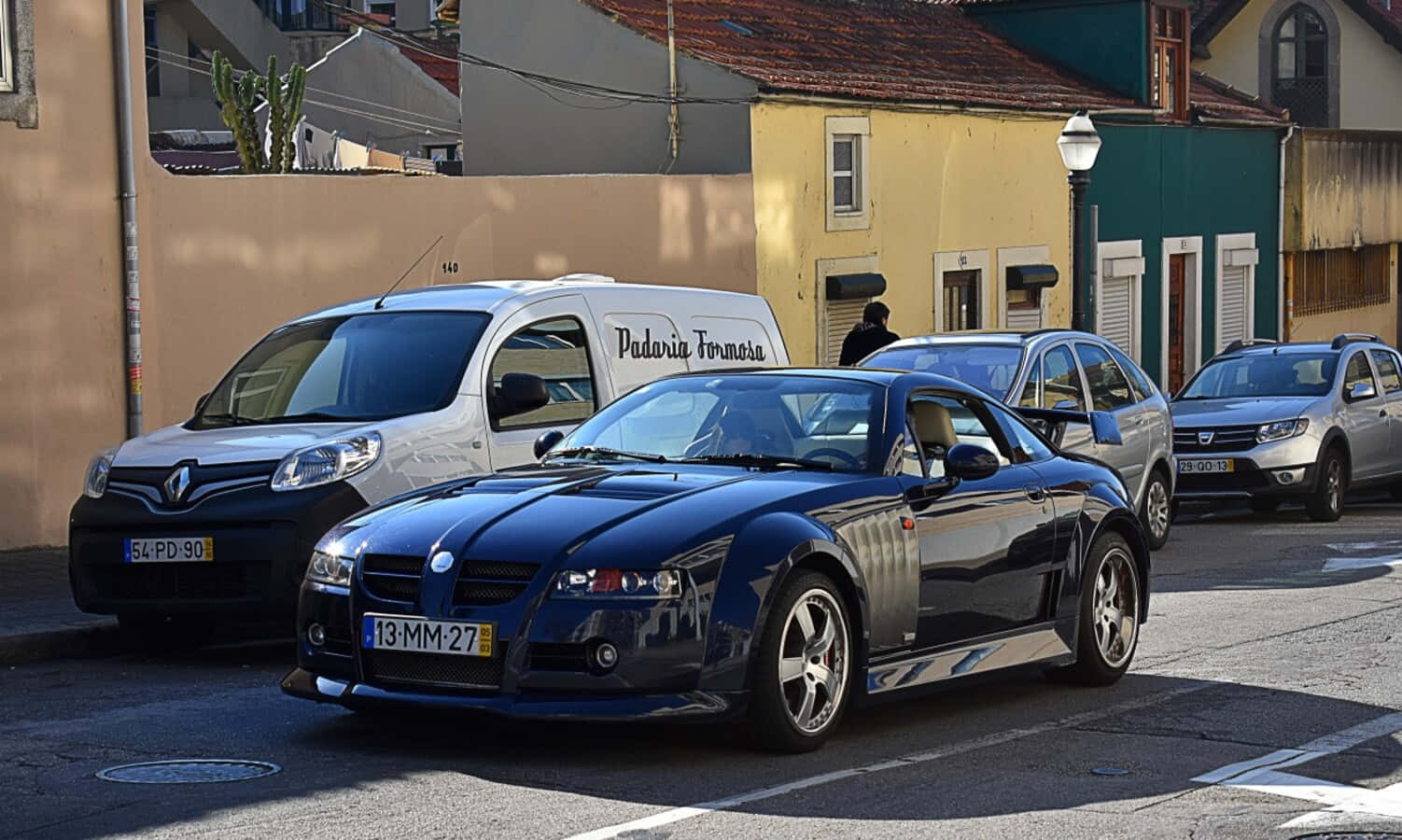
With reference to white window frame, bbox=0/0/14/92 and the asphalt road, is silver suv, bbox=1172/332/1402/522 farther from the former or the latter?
white window frame, bbox=0/0/14/92

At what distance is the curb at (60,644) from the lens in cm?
1121

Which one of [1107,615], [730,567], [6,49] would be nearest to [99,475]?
[730,567]

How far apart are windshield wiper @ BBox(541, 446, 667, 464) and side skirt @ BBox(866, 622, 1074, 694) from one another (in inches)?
49.5

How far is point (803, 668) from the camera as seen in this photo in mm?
7957

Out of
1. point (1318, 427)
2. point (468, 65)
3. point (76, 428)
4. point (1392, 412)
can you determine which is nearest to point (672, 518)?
point (76, 428)

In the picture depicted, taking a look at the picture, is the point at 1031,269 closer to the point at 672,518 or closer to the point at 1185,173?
the point at 1185,173

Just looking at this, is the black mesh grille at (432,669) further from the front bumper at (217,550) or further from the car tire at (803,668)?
the front bumper at (217,550)

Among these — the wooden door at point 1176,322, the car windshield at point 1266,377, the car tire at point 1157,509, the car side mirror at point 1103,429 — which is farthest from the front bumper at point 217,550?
the wooden door at point 1176,322

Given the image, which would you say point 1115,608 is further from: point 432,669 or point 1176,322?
point 1176,322

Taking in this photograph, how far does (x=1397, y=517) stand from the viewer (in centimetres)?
2116

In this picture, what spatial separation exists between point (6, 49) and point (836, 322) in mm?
12704

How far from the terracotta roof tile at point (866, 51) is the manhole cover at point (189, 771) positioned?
18.1m

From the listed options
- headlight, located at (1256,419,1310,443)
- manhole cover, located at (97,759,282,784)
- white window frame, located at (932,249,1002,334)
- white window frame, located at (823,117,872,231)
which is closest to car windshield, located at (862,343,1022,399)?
headlight, located at (1256,419,1310,443)

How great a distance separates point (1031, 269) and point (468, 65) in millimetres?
8396
